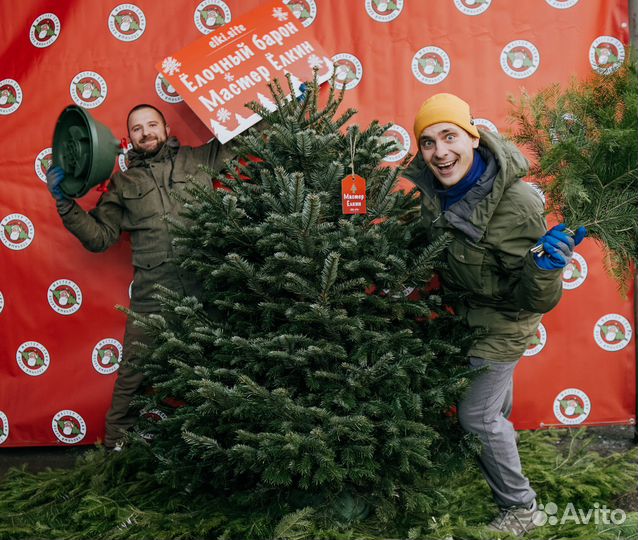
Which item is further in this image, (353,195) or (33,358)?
(33,358)

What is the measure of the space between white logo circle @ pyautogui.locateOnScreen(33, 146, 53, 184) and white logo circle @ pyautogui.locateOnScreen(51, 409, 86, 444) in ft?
5.55

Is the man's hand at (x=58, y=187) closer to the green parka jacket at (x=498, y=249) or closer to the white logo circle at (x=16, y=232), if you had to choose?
the white logo circle at (x=16, y=232)

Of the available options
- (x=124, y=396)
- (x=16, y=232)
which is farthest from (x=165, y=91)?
(x=124, y=396)

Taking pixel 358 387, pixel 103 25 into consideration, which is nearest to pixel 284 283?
pixel 358 387

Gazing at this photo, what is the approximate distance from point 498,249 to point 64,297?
10.4 feet

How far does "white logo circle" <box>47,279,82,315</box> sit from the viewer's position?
14.9 ft

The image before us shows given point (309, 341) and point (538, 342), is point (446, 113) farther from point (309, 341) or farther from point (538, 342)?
point (538, 342)

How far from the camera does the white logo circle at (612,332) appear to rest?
166 inches

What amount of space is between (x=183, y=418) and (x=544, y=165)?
1973 mm

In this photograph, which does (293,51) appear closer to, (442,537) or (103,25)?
(103,25)

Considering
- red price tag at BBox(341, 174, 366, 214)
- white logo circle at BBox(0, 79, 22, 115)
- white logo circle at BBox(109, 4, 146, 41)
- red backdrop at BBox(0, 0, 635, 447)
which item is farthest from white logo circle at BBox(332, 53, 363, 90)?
white logo circle at BBox(0, 79, 22, 115)

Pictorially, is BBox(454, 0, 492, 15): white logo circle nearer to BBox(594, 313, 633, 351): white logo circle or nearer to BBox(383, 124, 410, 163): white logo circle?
BBox(383, 124, 410, 163): white logo circle

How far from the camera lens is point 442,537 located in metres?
2.89

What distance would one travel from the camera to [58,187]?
3861 mm
